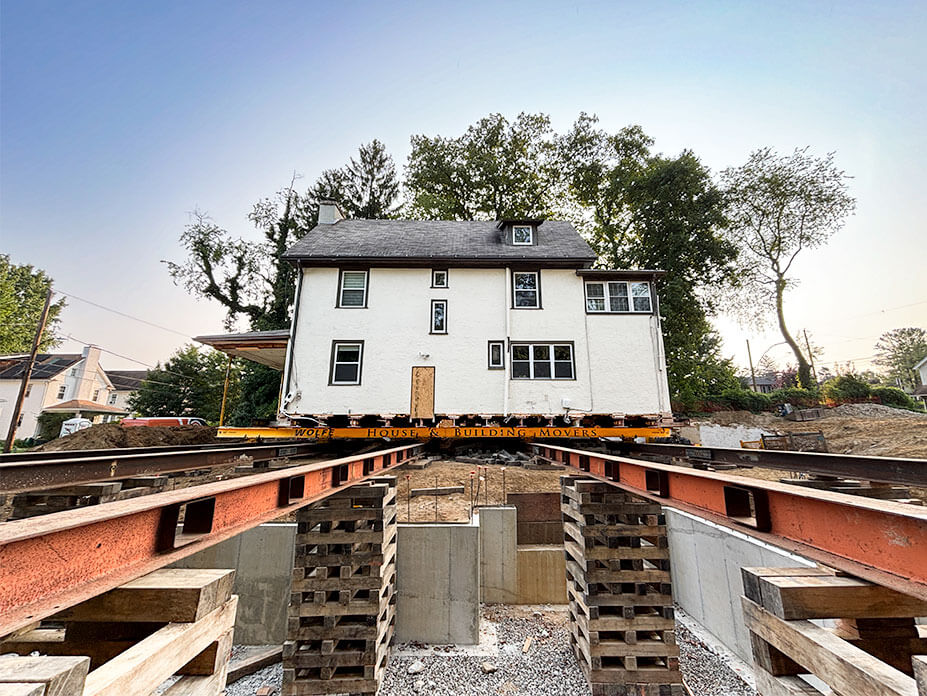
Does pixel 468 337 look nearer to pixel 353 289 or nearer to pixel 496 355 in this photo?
pixel 496 355

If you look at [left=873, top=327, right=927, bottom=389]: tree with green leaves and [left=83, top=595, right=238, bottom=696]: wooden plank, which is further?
[left=873, top=327, right=927, bottom=389]: tree with green leaves

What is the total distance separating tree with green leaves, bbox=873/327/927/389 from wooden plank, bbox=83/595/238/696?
228 ft

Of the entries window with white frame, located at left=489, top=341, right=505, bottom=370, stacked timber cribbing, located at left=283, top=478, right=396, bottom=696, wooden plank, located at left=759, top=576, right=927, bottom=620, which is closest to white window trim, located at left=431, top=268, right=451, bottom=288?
window with white frame, located at left=489, top=341, right=505, bottom=370

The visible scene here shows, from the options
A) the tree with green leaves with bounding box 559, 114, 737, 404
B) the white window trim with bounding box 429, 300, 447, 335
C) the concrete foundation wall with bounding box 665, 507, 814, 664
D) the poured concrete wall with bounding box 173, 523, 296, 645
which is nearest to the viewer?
the concrete foundation wall with bounding box 665, 507, 814, 664

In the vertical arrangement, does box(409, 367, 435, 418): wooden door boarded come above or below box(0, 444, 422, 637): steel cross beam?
above

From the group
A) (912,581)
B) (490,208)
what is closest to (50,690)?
(912,581)

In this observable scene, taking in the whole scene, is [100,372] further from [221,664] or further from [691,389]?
[691,389]

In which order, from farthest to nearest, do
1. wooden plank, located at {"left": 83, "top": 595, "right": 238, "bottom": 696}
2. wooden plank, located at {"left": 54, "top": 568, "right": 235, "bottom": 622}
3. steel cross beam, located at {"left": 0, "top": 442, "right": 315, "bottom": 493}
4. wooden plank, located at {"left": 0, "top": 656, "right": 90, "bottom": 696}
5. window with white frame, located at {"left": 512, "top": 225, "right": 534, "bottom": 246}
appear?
window with white frame, located at {"left": 512, "top": 225, "right": 534, "bottom": 246}
steel cross beam, located at {"left": 0, "top": 442, "right": 315, "bottom": 493}
wooden plank, located at {"left": 54, "top": 568, "right": 235, "bottom": 622}
wooden plank, located at {"left": 83, "top": 595, "right": 238, "bottom": 696}
wooden plank, located at {"left": 0, "top": 656, "right": 90, "bottom": 696}

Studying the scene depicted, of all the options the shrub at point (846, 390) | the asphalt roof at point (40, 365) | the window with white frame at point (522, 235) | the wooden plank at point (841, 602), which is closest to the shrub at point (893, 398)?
the shrub at point (846, 390)

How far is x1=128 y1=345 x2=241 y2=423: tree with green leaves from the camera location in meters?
28.5

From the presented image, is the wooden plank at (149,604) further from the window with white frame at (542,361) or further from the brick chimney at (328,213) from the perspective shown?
the brick chimney at (328,213)

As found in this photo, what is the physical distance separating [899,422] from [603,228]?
16.9 m

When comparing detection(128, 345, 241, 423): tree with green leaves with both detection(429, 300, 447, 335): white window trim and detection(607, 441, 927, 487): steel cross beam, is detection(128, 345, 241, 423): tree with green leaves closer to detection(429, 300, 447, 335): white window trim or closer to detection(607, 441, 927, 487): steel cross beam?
detection(429, 300, 447, 335): white window trim

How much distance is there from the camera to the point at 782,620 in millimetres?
1982
